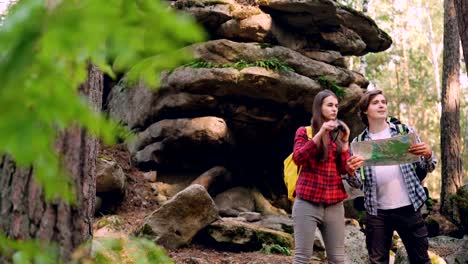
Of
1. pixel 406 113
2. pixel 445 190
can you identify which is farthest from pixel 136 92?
pixel 406 113

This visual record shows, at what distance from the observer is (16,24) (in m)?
0.92

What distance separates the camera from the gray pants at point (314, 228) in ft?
14.3

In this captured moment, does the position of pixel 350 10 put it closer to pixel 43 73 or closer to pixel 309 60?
pixel 309 60

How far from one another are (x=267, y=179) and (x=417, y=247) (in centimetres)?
776

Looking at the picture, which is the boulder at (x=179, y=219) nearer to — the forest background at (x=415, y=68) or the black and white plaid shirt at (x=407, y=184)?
the black and white plaid shirt at (x=407, y=184)

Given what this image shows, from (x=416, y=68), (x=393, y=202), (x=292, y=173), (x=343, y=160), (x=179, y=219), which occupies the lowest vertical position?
(x=179, y=219)

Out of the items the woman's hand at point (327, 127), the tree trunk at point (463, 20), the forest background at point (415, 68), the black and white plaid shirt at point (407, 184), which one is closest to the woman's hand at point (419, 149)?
the black and white plaid shirt at point (407, 184)

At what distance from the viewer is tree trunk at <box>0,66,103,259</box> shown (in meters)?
1.90

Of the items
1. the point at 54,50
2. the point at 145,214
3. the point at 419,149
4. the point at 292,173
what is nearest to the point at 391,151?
the point at 419,149

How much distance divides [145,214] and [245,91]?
3348 mm

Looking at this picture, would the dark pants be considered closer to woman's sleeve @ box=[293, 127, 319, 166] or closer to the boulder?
woman's sleeve @ box=[293, 127, 319, 166]

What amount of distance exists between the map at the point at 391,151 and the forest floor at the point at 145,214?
2.89m

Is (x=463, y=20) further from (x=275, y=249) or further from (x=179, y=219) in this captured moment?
(x=179, y=219)

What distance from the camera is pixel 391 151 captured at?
Result: 4352 millimetres
